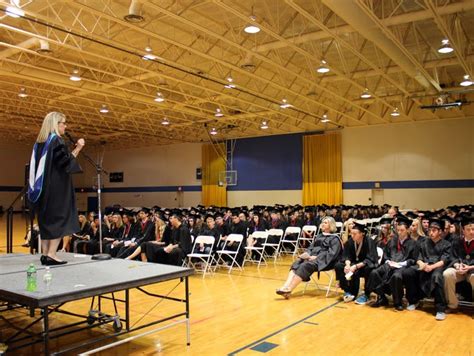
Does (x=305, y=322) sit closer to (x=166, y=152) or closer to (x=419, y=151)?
(x=419, y=151)

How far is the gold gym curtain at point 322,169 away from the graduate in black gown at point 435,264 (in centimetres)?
1678

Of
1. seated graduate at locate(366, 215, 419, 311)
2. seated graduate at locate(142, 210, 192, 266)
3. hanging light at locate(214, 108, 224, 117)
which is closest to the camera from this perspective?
seated graduate at locate(366, 215, 419, 311)

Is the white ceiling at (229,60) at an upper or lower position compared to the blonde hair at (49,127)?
upper

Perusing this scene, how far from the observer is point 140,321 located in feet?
20.5

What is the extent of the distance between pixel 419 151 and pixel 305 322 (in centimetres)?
1789

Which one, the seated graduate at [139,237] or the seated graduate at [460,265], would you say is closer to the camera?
the seated graduate at [460,265]

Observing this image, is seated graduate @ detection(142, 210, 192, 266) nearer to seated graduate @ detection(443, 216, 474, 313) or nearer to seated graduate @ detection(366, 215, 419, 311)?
seated graduate @ detection(366, 215, 419, 311)

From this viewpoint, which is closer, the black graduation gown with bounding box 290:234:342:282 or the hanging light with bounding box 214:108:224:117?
the black graduation gown with bounding box 290:234:342:282

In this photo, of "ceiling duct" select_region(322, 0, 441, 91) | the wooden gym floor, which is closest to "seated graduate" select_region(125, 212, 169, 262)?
the wooden gym floor

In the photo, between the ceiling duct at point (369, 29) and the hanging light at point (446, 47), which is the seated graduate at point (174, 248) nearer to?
the ceiling duct at point (369, 29)

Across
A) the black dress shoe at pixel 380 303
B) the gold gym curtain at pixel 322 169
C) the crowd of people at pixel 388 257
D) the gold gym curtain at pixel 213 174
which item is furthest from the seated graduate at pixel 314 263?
the gold gym curtain at pixel 213 174

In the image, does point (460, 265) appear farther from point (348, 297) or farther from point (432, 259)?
point (348, 297)

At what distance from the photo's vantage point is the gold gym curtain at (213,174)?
1115 inches

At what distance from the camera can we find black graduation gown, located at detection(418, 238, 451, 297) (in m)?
6.61
